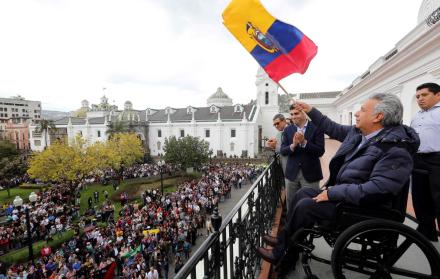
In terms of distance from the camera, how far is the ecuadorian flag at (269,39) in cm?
382

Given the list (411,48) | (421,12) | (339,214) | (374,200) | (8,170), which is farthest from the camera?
(8,170)

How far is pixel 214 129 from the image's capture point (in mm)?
40656

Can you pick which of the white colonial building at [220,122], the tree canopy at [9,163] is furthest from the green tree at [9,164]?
the white colonial building at [220,122]

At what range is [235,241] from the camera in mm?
2893

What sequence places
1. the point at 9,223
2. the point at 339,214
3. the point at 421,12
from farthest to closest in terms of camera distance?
the point at 9,223 < the point at 421,12 < the point at 339,214

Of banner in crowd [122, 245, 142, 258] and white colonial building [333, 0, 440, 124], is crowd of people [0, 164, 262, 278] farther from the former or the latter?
white colonial building [333, 0, 440, 124]

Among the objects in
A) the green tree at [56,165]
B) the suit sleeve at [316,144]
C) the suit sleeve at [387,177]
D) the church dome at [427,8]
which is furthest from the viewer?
the green tree at [56,165]

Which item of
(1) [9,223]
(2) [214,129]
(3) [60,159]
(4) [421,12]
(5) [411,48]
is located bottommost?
(1) [9,223]

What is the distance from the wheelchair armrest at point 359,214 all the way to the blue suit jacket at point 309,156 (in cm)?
170

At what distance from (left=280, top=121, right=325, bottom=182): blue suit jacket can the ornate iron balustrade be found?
19.9 inches

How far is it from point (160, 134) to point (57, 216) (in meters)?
29.5

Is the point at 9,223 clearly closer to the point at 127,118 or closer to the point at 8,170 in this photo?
the point at 8,170

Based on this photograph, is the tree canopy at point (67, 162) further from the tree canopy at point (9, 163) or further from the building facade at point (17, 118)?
the building facade at point (17, 118)

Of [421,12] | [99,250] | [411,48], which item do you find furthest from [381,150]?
[421,12]
